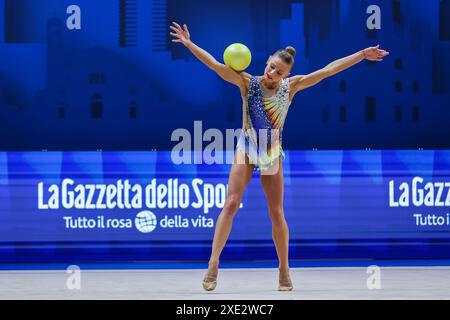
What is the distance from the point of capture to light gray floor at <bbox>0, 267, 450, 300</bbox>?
7.69m

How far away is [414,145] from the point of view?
1180 cm

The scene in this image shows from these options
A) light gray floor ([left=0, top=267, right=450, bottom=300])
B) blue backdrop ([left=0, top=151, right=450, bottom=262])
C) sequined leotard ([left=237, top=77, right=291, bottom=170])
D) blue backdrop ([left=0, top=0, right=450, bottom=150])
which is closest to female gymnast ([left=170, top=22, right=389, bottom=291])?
sequined leotard ([left=237, top=77, right=291, bottom=170])

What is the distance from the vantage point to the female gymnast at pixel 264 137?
7.77 meters

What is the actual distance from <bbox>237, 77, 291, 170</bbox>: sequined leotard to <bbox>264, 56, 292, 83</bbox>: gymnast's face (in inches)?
4.5

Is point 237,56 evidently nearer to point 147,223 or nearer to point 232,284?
point 232,284

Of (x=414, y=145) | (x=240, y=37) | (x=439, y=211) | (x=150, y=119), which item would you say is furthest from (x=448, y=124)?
(x=150, y=119)

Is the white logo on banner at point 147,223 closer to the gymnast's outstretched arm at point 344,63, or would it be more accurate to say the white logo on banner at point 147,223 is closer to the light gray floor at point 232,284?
the light gray floor at point 232,284

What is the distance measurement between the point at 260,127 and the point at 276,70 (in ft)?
1.40

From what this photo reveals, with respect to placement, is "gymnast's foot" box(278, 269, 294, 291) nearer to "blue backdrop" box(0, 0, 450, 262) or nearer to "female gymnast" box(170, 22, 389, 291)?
"female gymnast" box(170, 22, 389, 291)

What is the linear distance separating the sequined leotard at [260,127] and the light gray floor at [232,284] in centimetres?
100

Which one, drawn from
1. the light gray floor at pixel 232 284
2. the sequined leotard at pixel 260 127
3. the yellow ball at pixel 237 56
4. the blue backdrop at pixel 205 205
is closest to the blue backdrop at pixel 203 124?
the blue backdrop at pixel 205 205

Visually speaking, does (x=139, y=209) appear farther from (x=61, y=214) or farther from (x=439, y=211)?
(x=439, y=211)

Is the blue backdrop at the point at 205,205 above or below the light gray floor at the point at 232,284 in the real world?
above

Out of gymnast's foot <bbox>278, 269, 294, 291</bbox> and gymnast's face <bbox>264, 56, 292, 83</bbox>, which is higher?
gymnast's face <bbox>264, 56, 292, 83</bbox>
